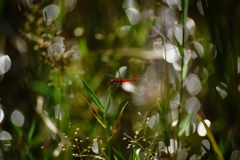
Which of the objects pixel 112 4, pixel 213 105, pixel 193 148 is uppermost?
pixel 112 4

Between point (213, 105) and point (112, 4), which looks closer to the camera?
point (213, 105)

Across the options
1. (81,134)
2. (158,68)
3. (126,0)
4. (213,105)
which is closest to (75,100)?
(81,134)

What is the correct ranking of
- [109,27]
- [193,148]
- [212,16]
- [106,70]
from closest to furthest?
[212,16] → [193,148] → [106,70] → [109,27]

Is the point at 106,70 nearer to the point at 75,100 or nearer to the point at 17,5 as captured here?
the point at 75,100

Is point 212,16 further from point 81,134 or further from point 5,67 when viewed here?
point 5,67

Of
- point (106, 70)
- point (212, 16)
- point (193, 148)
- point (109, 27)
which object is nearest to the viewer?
point (212, 16)

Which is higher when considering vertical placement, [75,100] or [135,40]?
[135,40]
